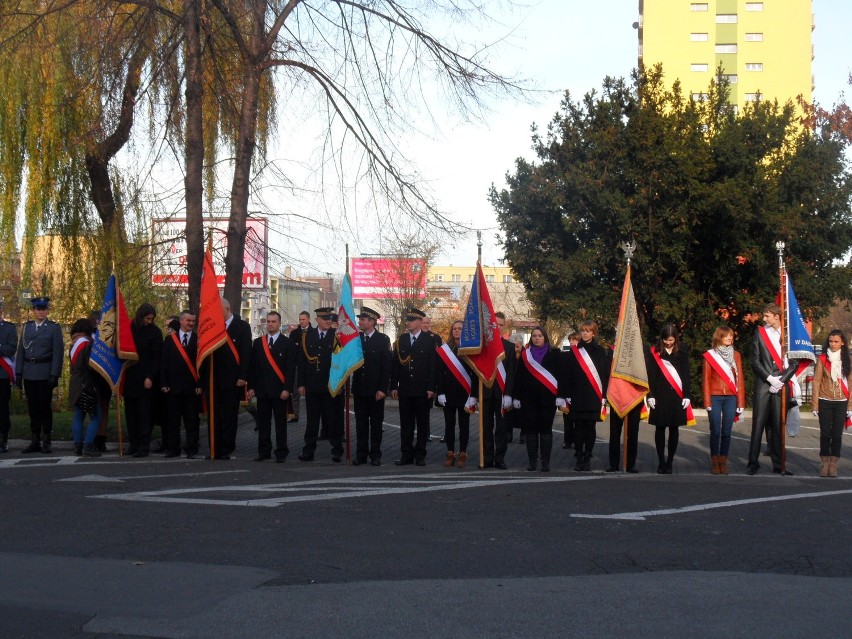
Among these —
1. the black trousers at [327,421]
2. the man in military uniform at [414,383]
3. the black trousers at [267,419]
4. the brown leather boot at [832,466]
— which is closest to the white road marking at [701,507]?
the brown leather boot at [832,466]

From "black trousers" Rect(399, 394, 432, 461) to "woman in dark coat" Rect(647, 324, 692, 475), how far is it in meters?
2.72

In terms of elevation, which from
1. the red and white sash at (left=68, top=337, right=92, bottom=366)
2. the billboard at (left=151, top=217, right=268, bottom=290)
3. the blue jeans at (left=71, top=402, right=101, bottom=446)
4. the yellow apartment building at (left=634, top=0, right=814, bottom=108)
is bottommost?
the blue jeans at (left=71, top=402, right=101, bottom=446)

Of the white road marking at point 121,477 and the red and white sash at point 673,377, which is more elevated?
the red and white sash at point 673,377

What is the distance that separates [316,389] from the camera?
14.4 m

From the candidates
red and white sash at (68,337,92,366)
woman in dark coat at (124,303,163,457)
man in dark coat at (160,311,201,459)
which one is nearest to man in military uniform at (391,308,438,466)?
man in dark coat at (160,311,201,459)

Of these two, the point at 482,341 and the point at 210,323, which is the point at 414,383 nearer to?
the point at 482,341

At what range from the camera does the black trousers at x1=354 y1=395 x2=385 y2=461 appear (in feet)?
46.2

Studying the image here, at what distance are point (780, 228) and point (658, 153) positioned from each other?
356cm

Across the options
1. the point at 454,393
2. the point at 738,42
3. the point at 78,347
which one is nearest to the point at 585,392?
the point at 454,393

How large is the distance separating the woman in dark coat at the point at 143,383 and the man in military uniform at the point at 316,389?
186 cm

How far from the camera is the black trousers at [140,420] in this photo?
1453 centimetres

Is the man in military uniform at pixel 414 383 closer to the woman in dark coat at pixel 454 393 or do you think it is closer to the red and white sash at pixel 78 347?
the woman in dark coat at pixel 454 393

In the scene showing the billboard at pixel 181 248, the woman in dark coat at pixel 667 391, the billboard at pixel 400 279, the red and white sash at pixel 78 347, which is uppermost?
the billboard at pixel 400 279

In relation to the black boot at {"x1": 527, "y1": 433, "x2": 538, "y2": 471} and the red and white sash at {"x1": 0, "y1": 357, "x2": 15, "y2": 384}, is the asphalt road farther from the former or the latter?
the red and white sash at {"x1": 0, "y1": 357, "x2": 15, "y2": 384}
